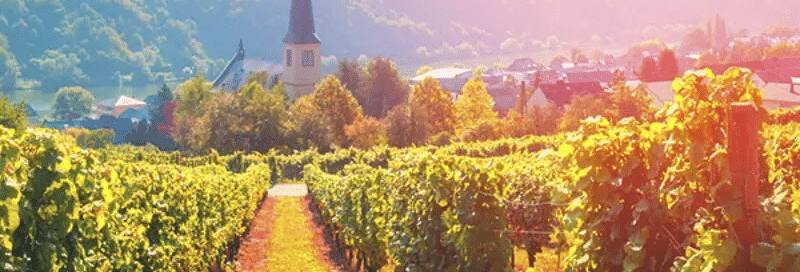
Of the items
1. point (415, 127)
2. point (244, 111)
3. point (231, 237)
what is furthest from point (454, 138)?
point (231, 237)

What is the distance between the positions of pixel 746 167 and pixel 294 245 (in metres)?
19.4

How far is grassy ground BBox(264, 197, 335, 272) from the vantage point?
64.7 ft

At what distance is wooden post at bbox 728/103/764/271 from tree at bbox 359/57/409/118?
85.1 metres

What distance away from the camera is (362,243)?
16609mm

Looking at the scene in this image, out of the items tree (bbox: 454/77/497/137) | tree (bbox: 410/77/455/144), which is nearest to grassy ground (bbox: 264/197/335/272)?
tree (bbox: 410/77/455/144)

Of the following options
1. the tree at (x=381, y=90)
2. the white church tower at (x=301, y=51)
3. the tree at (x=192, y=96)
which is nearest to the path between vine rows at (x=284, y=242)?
the tree at (x=381, y=90)

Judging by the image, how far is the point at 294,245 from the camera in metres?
23.5

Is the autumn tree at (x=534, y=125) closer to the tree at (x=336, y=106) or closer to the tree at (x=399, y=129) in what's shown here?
the tree at (x=399, y=129)

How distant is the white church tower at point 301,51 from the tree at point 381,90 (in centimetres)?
2262

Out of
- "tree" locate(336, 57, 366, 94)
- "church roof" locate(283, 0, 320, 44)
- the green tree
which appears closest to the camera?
the green tree

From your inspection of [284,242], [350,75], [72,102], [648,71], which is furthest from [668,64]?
[284,242]

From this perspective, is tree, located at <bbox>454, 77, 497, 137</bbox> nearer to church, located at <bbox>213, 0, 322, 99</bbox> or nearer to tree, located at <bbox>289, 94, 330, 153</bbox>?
tree, located at <bbox>289, 94, 330, 153</bbox>

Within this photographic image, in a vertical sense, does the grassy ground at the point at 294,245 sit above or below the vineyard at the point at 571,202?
below

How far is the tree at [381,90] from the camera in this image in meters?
90.2
